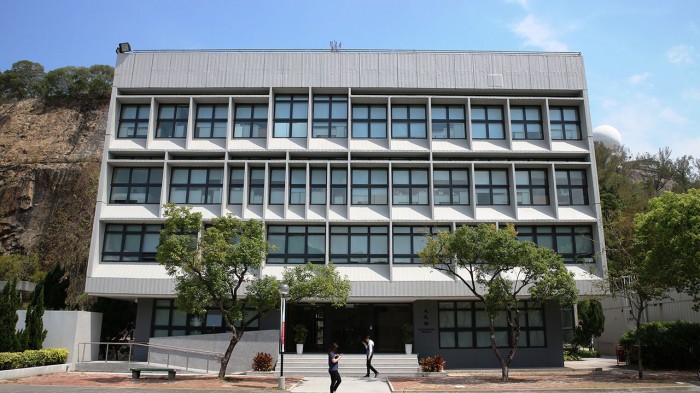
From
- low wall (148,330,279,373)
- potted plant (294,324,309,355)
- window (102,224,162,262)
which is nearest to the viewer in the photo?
low wall (148,330,279,373)

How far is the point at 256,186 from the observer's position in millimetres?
A: 28453

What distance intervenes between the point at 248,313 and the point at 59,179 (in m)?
36.6

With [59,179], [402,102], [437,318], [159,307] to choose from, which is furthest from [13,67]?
[437,318]

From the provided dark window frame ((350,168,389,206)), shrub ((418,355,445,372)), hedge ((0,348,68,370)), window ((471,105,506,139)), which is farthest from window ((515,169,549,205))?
hedge ((0,348,68,370))

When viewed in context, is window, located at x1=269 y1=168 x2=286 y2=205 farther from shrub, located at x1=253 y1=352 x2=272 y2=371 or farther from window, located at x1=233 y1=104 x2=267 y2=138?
shrub, located at x1=253 y1=352 x2=272 y2=371

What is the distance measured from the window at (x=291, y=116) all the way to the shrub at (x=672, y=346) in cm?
1942

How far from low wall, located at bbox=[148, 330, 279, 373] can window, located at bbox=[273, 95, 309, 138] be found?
10515mm

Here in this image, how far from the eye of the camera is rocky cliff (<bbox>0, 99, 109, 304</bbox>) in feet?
163

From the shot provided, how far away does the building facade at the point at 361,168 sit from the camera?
90.3 feet

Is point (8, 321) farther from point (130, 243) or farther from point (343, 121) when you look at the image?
point (343, 121)

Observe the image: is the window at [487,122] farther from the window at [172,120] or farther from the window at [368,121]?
the window at [172,120]

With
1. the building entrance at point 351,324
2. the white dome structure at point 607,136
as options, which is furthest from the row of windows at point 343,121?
the white dome structure at point 607,136

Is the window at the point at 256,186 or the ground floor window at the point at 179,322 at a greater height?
the window at the point at 256,186

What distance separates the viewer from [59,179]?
54562mm
